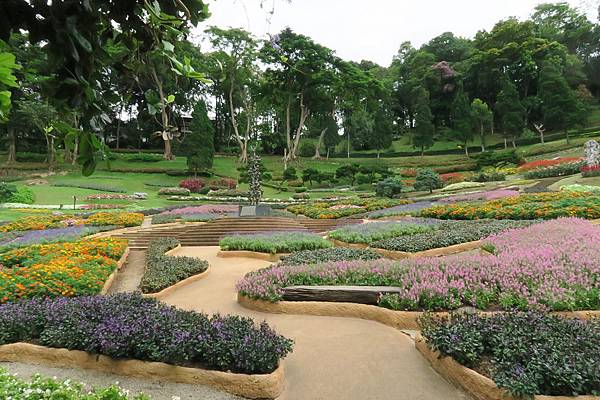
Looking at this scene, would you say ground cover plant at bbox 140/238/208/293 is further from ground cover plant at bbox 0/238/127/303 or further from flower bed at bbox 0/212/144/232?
flower bed at bbox 0/212/144/232

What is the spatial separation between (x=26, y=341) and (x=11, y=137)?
136 ft

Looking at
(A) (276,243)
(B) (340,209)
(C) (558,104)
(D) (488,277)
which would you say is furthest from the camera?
(C) (558,104)

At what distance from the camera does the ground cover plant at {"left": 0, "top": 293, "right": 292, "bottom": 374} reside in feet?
13.6

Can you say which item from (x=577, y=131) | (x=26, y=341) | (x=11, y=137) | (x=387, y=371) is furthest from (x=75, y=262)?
(x=577, y=131)

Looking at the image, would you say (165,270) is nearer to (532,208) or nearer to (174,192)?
(532,208)

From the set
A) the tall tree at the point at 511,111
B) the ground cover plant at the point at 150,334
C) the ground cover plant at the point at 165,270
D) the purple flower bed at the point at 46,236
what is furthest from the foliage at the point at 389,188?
the ground cover plant at the point at 150,334

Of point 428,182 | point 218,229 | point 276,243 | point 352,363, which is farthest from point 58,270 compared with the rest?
point 428,182

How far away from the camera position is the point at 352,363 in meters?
4.60

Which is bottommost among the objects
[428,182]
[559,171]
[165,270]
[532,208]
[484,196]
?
[165,270]

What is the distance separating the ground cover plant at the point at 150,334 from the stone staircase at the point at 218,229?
30.4 feet

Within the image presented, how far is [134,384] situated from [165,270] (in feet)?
17.1

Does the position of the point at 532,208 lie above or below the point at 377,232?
above

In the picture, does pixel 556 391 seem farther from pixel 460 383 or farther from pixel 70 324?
pixel 70 324

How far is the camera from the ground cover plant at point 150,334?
4.15 meters
